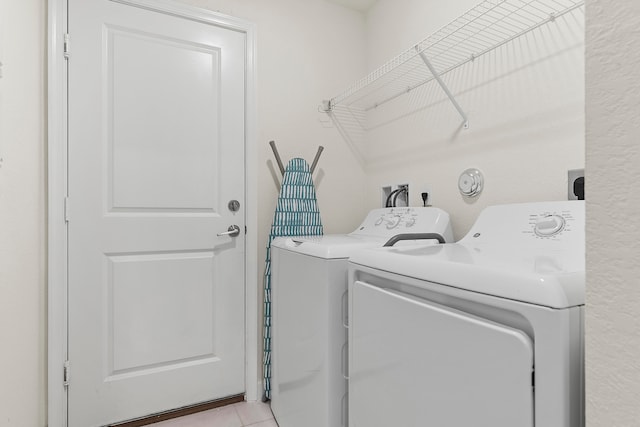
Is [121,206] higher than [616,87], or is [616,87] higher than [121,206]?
[616,87]

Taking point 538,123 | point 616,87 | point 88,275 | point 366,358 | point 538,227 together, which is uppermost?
point 538,123

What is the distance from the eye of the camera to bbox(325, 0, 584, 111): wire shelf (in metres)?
1.27

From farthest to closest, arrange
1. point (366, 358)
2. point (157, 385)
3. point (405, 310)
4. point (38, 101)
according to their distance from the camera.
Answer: point (157, 385) → point (38, 101) → point (366, 358) → point (405, 310)

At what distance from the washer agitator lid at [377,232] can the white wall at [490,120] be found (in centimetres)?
14

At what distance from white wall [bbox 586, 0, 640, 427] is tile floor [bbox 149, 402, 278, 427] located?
1.69 metres

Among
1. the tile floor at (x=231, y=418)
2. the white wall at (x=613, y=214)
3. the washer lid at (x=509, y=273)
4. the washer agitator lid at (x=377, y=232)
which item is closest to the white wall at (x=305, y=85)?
the washer agitator lid at (x=377, y=232)

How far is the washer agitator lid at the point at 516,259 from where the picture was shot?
582 mm

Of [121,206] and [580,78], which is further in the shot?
[121,206]

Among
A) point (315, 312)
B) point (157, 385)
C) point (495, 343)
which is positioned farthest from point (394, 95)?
point (157, 385)

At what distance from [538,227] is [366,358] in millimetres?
698

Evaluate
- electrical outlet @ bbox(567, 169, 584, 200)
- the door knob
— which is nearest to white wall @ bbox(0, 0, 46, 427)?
the door knob

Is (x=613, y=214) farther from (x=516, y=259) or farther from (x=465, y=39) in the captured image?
(x=465, y=39)

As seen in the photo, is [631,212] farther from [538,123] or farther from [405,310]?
[538,123]

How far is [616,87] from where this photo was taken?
0.38 metres
